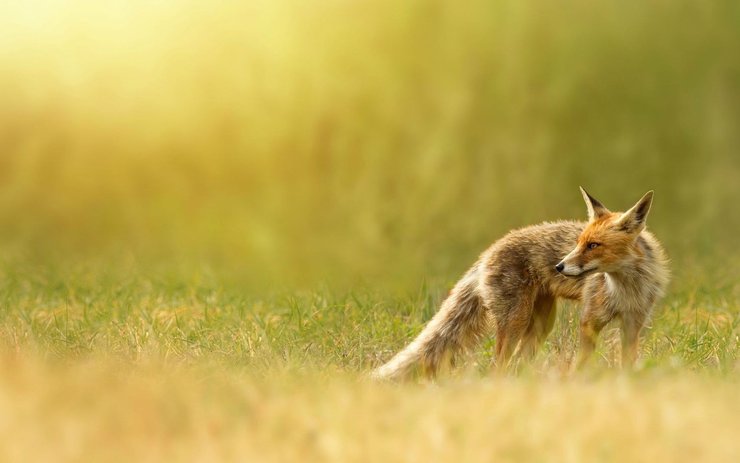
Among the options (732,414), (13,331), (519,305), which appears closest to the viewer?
(732,414)

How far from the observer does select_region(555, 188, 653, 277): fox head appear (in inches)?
270

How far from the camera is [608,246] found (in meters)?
6.92

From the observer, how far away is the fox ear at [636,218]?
6871mm

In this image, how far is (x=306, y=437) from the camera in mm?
4191

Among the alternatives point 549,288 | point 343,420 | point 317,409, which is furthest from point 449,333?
point 343,420

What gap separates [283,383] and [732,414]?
90.3 inches

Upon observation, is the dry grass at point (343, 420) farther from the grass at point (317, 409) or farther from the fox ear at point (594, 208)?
the fox ear at point (594, 208)

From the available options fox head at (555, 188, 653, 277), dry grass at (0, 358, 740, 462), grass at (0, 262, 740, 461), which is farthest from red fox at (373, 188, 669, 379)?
dry grass at (0, 358, 740, 462)

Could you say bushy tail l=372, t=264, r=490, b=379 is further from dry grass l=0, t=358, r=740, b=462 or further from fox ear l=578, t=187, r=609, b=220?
dry grass l=0, t=358, r=740, b=462

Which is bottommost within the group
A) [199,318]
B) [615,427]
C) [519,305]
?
[199,318]

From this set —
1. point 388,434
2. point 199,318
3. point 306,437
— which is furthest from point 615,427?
point 199,318

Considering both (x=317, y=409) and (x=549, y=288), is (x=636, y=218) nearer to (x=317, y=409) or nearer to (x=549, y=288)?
(x=549, y=288)

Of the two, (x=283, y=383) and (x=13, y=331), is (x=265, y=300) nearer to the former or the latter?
(x=13, y=331)

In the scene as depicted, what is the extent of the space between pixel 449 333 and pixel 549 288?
0.91m
